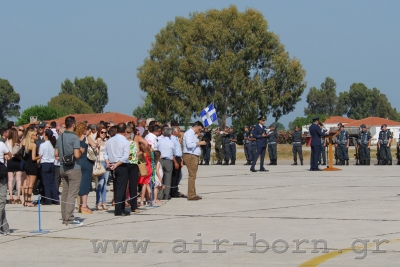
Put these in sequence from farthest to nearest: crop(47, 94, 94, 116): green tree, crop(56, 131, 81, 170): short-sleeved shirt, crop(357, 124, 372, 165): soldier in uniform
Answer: crop(47, 94, 94, 116): green tree
crop(357, 124, 372, 165): soldier in uniform
crop(56, 131, 81, 170): short-sleeved shirt

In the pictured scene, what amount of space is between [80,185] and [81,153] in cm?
125

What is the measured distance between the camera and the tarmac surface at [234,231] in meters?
9.87

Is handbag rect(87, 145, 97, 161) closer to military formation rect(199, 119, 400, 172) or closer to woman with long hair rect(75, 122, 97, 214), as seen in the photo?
woman with long hair rect(75, 122, 97, 214)

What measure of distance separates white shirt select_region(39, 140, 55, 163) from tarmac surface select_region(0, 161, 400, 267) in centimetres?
104

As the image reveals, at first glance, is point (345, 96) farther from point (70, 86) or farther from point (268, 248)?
point (268, 248)

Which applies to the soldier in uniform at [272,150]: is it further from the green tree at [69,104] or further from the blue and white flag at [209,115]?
the green tree at [69,104]

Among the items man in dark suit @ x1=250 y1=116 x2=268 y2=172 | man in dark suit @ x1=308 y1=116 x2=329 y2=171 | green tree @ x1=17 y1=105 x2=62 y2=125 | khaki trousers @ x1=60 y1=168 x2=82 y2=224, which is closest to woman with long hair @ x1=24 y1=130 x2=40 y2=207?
khaki trousers @ x1=60 y1=168 x2=82 y2=224

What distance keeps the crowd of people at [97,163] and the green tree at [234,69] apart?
53.6 meters

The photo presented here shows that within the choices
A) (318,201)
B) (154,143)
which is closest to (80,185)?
(154,143)

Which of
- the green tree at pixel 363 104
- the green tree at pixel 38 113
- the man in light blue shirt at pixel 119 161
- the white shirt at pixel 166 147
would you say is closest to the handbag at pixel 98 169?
the man in light blue shirt at pixel 119 161

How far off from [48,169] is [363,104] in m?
174

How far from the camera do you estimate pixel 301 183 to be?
21438 millimetres

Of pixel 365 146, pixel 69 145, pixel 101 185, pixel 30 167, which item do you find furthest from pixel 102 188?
pixel 365 146

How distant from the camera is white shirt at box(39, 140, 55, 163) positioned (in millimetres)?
16734
